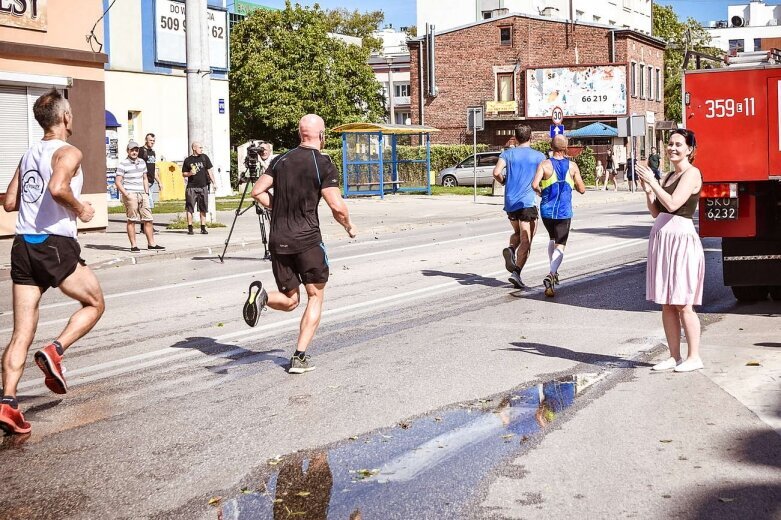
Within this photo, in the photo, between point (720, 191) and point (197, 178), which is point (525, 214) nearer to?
point (720, 191)

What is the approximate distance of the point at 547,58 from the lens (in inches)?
2475

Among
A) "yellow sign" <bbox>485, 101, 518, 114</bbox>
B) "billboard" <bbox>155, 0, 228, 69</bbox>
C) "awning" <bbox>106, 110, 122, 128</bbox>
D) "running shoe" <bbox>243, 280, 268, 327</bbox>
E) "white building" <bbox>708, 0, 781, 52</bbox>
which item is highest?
"white building" <bbox>708, 0, 781, 52</bbox>

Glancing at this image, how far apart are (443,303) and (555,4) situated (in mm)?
63212

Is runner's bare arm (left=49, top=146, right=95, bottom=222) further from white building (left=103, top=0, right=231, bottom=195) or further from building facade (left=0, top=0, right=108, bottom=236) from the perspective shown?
white building (left=103, top=0, right=231, bottom=195)

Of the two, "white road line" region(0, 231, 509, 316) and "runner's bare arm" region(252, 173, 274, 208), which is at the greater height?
"runner's bare arm" region(252, 173, 274, 208)

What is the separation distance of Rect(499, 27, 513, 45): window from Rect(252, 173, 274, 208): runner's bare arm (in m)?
56.3

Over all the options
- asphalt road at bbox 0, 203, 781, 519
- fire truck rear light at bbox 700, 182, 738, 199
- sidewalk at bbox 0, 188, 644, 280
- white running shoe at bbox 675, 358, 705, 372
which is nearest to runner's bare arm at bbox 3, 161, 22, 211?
asphalt road at bbox 0, 203, 781, 519

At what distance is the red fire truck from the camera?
10609 millimetres

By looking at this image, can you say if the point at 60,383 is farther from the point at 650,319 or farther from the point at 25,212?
the point at 650,319

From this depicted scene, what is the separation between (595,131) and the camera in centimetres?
5653

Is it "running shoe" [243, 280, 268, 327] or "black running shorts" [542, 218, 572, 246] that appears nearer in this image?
"running shoe" [243, 280, 268, 327]

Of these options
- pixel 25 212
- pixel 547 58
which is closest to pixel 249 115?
pixel 547 58

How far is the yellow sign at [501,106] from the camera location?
62188mm

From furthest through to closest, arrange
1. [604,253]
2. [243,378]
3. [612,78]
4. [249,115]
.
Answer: [249,115] < [612,78] < [604,253] < [243,378]
